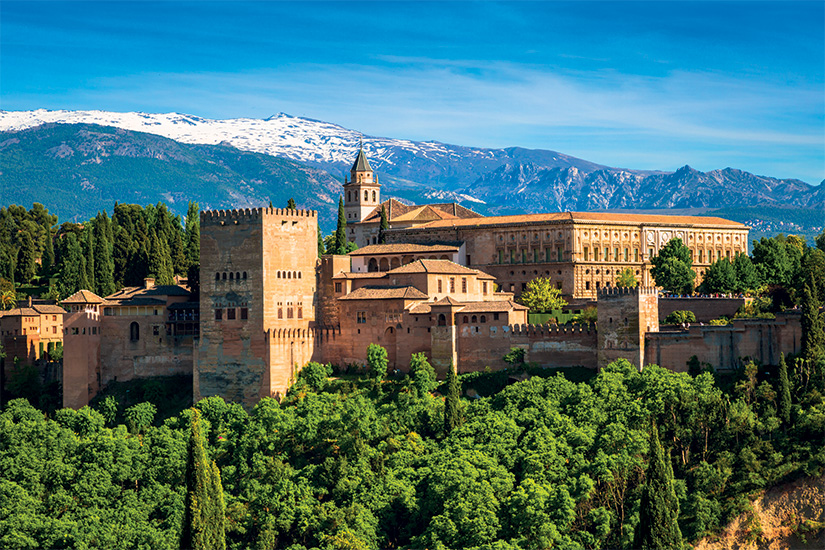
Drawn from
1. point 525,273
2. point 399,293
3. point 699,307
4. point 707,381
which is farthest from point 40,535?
point 525,273

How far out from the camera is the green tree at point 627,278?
9800 cm

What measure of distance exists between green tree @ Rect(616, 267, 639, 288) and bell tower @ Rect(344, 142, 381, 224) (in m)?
38.8

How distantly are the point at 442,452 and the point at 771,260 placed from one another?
129ft

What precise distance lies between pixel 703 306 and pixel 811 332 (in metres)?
16.7

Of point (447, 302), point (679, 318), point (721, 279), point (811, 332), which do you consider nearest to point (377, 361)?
point (447, 302)

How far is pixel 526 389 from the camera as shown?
225ft

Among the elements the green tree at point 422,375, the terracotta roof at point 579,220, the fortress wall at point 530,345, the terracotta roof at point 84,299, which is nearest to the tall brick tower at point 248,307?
the green tree at point 422,375

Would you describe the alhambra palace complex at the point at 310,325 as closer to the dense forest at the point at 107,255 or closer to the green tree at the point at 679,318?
the green tree at the point at 679,318

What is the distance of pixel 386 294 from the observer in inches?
2990

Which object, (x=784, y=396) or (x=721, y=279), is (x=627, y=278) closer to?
(x=721, y=279)

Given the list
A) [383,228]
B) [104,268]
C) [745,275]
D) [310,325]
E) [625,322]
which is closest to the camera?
[625,322]

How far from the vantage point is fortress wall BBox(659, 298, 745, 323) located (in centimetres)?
8000

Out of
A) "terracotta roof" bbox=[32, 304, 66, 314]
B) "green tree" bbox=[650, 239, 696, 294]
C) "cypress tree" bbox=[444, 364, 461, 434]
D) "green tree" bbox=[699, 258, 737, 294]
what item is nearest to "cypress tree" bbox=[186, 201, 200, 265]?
"terracotta roof" bbox=[32, 304, 66, 314]

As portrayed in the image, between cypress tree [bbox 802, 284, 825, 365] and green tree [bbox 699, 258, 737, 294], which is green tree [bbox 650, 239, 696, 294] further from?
cypress tree [bbox 802, 284, 825, 365]
